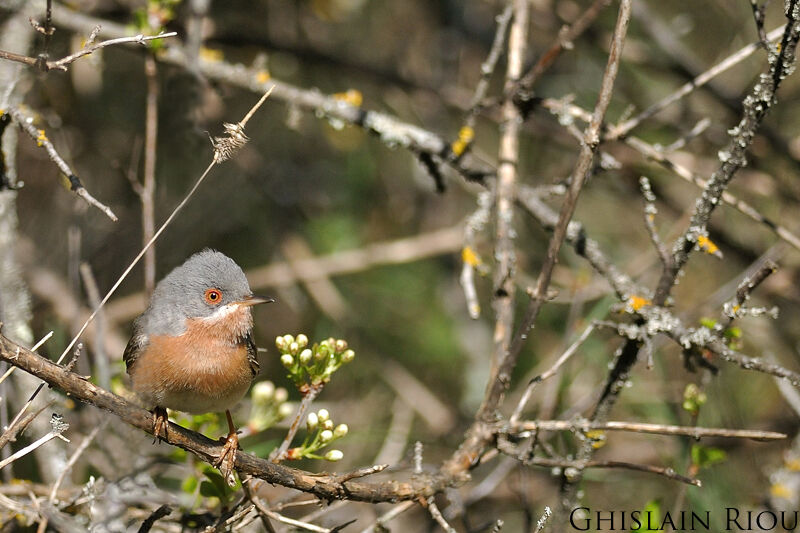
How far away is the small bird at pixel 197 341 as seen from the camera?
281 cm

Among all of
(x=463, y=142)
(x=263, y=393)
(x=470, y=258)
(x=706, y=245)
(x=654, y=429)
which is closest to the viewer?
(x=654, y=429)

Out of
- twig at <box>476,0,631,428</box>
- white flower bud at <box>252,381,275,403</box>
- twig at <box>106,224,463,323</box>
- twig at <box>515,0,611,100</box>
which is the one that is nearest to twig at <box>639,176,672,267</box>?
twig at <box>476,0,631,428</box>

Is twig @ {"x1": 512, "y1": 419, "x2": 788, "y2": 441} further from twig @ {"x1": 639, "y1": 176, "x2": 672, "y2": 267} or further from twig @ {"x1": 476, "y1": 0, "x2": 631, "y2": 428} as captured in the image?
twig @ {"x1": 639, "y1": 176, "x2": 672, "y2": 267}

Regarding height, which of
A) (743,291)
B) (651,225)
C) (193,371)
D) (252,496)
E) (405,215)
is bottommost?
(252,496)

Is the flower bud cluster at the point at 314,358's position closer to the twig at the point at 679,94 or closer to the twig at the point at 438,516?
the twig at the point at 438,516

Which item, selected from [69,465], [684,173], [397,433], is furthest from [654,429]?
[397,433]

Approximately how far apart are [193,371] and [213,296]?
0.33 m

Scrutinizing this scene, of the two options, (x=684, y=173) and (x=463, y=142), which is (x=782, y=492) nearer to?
(x=684, y=173)

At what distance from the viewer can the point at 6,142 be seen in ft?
11.1

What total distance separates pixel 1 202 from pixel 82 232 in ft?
3.54

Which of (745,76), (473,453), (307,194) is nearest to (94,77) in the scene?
(307,194)

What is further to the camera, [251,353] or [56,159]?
[251,353]

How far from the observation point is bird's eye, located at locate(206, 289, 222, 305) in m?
3.00

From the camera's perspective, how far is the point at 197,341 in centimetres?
295
